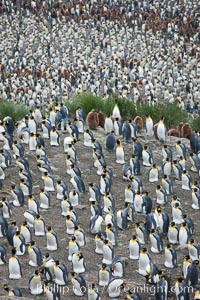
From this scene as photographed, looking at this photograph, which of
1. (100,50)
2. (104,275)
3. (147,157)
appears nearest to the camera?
(104,275)

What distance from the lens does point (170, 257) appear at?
14.8 metres

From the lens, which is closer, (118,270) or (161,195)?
(118,270)

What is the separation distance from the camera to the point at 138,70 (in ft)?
114

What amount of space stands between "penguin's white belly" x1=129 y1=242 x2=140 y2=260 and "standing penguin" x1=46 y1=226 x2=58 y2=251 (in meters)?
1.37

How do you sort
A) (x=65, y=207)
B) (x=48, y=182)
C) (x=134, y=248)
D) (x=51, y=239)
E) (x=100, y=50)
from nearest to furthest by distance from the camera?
(x=134, y=248) → (x=51, y=239) → (x=65, y=207) → (x=48, y=182) → (x=100, y=50)

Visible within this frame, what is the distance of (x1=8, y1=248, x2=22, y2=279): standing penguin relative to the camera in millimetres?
13992

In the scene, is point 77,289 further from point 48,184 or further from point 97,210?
point 48,184

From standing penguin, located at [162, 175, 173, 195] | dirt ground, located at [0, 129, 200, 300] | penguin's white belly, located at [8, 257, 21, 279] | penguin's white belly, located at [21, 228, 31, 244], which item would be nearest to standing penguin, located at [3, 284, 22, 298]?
dirt ground, located at [0, 129, 200, 300]

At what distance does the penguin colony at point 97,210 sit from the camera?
1402 cm

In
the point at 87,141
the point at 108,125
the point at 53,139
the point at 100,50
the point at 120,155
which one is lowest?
the point at 120,155

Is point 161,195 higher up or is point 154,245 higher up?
point 161,195

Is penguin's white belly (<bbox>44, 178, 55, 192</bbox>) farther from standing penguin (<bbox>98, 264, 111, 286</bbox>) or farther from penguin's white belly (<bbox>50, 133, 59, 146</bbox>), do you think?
standing penguin (<bbox>98, 264, 111, 286</bbox>)

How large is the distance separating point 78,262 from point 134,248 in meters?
1.20

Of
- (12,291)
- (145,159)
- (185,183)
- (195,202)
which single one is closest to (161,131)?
(145,159)
